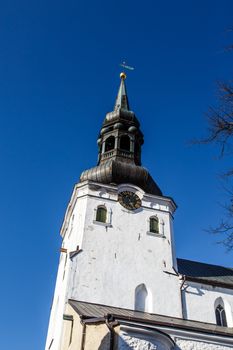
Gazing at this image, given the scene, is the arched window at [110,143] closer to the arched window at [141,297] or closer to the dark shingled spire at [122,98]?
the dark shingled spire at [122,98]

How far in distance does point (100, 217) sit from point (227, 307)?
7.82 meters

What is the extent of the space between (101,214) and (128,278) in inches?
148

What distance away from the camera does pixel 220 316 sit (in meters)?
19.8

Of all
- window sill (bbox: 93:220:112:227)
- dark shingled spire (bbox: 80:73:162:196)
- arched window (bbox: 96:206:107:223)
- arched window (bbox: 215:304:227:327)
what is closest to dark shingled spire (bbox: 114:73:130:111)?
dark shingled spire (bbox: 80:73:162:196)

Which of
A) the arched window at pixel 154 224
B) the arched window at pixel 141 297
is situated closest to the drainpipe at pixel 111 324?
the arched window at pixel 141 297

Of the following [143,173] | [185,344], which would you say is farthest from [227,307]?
[143,173]

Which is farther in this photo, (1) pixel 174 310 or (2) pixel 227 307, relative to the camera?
(2) pixel 227 307

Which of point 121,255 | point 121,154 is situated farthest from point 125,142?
point 121,255

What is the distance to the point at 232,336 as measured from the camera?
16.5m

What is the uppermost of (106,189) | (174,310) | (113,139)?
(113,139)

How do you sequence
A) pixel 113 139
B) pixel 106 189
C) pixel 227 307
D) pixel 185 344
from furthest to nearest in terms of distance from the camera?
pixel 113 139, pixel 106 189, pixel 227 307, pixel 185 344

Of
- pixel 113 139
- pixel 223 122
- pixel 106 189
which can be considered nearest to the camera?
pixel 223 122

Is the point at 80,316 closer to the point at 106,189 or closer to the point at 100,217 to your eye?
the point at 100,217

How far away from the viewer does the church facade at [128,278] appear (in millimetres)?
14742
